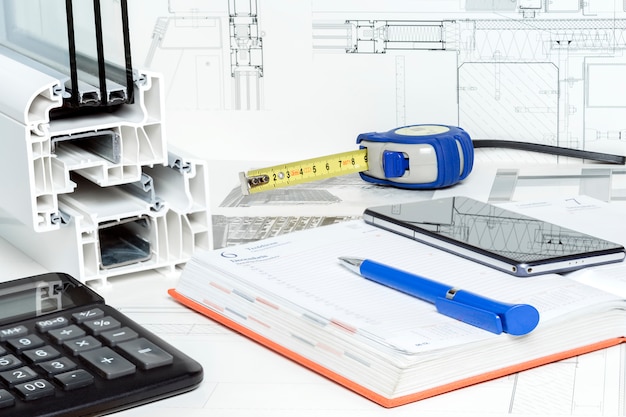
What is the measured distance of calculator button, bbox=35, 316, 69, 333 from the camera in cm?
88

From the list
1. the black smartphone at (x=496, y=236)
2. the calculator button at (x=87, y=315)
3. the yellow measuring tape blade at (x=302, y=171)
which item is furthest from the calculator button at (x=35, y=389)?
the yellow measuring tape blade at (x=302, y=171)

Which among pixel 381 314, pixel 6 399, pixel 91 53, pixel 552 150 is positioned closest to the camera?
pixel 6 399

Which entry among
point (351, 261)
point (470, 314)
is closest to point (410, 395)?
point (470, 314)

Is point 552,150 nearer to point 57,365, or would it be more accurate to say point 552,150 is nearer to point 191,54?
point 191,54

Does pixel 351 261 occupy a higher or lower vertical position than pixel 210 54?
lower

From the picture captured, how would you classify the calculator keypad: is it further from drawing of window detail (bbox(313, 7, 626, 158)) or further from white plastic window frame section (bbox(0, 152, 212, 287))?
drawing of window detail (bbox(313, 7, 626, 158))

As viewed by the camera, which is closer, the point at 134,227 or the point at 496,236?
the point at 496,236

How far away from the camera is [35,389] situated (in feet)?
2.54

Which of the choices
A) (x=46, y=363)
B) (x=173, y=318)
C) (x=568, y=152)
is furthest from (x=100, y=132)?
(x=568, y=152)

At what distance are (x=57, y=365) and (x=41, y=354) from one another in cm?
3

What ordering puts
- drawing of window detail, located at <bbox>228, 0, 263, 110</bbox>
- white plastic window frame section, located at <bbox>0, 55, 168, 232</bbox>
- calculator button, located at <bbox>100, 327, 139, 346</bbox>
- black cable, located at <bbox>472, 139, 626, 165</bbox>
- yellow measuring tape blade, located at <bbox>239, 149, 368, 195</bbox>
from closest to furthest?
calculator button, located at <bbox>100, 327, 139, 346</bbox> → white plastic window frame section, located at <bbox>0, 55, 168, 232</bbox> → yellow measuring tape blade, located at <bbox>239, 149, 368, 195</bbox> → black cable, located at <bbox>472, 139, 626, 165</bbox> → drawing of window detail, located at <bbox>228, 0, 263, 110</bbox>

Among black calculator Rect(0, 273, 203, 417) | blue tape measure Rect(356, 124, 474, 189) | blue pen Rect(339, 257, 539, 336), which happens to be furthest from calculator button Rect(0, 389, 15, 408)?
blue tape measure Rect(356, 124, 474, 189)

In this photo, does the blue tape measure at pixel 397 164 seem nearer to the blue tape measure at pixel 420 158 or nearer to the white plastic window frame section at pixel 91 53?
the blue tape measure at pixel 420 158

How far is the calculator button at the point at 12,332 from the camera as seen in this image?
865 millimetres
